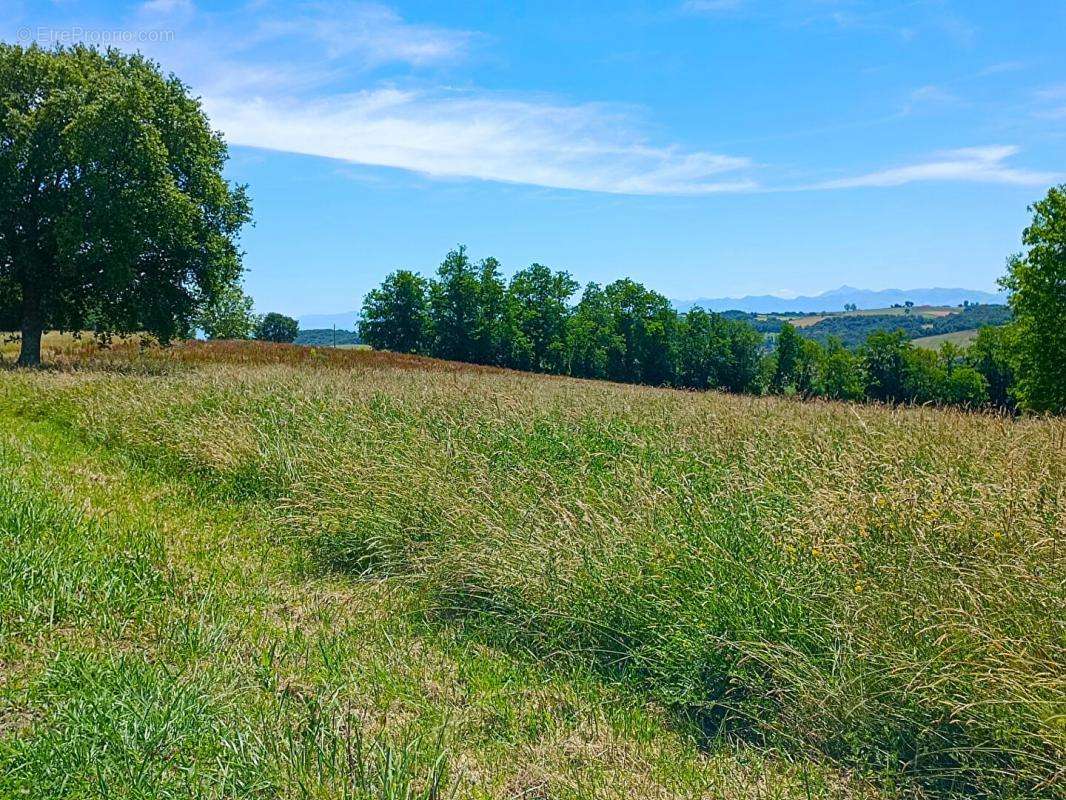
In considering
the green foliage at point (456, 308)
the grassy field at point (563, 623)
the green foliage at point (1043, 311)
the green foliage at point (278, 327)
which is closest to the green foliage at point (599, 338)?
the green foliage at point (456, 308)

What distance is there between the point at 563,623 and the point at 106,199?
20.0 metres

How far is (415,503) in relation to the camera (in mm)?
6500

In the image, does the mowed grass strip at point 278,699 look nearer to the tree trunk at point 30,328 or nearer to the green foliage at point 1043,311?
the tree trunk at point 30,328

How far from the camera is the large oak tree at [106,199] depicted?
18984 mm

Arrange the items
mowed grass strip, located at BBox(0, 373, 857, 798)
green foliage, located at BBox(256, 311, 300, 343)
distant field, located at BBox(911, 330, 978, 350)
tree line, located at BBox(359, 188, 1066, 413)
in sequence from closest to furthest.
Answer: mowed grass strip, located at BBox(0, 373, 857, 798)
tree line, located at BBox(359, 188, 1066, 413)
green foliage, located at BBox(256, 311, 300, 343)
distant field, located at BBox(911, 330, 978, 350)

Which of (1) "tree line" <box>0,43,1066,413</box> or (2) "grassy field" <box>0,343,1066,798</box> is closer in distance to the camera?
(2) "grassy field" <box>0,343,1066,798</box>

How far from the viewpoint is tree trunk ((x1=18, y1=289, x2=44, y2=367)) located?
68.6ft

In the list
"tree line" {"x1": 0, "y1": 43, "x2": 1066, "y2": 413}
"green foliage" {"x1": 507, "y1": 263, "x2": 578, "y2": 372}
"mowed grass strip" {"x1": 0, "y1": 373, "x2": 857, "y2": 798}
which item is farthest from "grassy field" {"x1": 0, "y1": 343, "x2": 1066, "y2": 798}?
"green foliage" {"x1": 507, "y1": 263, "x2": 578, "y2": 372}

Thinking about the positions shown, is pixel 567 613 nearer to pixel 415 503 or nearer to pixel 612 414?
pixel 415 503

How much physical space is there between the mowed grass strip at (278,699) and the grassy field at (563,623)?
0.02m

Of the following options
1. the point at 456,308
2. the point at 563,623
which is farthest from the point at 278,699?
the point at 456,308

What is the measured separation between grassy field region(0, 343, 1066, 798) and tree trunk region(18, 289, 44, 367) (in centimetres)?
1621

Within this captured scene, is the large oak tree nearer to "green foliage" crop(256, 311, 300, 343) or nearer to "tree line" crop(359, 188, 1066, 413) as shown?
"tree line" crop(359, 188, 1066, 413)

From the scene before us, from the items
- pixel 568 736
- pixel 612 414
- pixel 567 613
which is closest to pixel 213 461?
pixel 612 414
